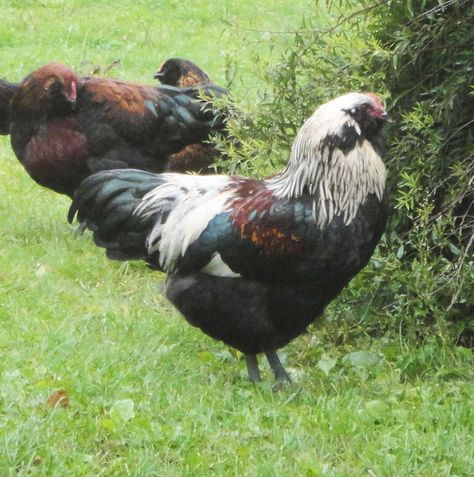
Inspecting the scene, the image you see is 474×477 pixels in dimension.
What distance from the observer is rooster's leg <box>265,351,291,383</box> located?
6078 millimetres

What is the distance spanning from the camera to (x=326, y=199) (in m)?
5.56

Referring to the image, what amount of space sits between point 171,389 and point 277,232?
36.9 inches

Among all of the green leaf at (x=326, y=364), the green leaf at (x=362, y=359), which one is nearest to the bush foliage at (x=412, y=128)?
the green leaf at (x=362, y=359)

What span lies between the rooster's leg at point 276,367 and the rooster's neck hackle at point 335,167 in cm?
90

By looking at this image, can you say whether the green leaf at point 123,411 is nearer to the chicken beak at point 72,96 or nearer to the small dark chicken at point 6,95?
the chicken beak at point 72,96

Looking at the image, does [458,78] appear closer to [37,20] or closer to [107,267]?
[107,267]

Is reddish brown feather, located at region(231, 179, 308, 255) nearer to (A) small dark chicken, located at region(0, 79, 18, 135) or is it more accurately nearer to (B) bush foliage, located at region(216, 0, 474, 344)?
(B) bush foliage, located at region(216, 0, 474, 344)

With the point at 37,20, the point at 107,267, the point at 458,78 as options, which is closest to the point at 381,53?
the point at 458,78

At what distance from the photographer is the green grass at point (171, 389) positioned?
4.70 meters

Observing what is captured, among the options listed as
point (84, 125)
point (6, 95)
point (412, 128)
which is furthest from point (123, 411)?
point (6, 95)

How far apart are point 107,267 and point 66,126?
44.7 inches

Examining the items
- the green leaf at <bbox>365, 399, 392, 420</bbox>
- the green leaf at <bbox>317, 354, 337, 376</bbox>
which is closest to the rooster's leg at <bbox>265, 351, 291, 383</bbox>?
the green leaf at <bbox>317, 354, 337, 376</bbox>

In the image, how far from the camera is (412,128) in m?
6.47

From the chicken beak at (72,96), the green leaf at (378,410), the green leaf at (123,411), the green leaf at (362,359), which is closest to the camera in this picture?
the green leaf at (123,411)
